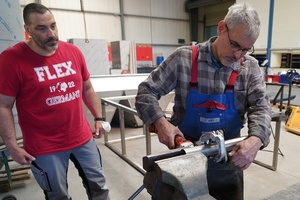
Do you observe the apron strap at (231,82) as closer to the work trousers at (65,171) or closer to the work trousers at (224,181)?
the work trousers at (224,181)

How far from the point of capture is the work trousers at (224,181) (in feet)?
3.64

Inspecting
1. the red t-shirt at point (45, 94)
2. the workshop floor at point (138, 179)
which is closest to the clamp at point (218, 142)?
the red t-shirt at point (45, 94)

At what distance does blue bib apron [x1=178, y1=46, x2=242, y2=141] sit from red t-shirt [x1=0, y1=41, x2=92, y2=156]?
2.35ft

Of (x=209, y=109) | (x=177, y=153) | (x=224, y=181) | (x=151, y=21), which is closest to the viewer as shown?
(x=177, y=153)

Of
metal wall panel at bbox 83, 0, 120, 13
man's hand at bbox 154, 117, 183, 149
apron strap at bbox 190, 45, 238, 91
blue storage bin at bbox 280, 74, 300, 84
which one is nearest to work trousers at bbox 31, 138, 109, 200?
man's hand at bbox 154, 117, 183, 149

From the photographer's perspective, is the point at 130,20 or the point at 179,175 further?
the point at 130,20

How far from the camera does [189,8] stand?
9953 mm

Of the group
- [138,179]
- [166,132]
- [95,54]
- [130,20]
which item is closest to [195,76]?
[166,132]

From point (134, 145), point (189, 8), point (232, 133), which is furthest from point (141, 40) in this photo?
point (232, 133)

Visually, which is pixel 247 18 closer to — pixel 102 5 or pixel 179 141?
pixel 179 141

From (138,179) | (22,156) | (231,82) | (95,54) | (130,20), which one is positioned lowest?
(138,179)

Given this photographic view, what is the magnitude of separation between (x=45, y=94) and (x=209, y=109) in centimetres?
89

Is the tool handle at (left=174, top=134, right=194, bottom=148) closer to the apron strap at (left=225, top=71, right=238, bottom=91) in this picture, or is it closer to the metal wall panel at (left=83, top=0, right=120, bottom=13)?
the apron strap at (left=225, top=71, right=238, bottom=91)

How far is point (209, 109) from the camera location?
3.39 ft
